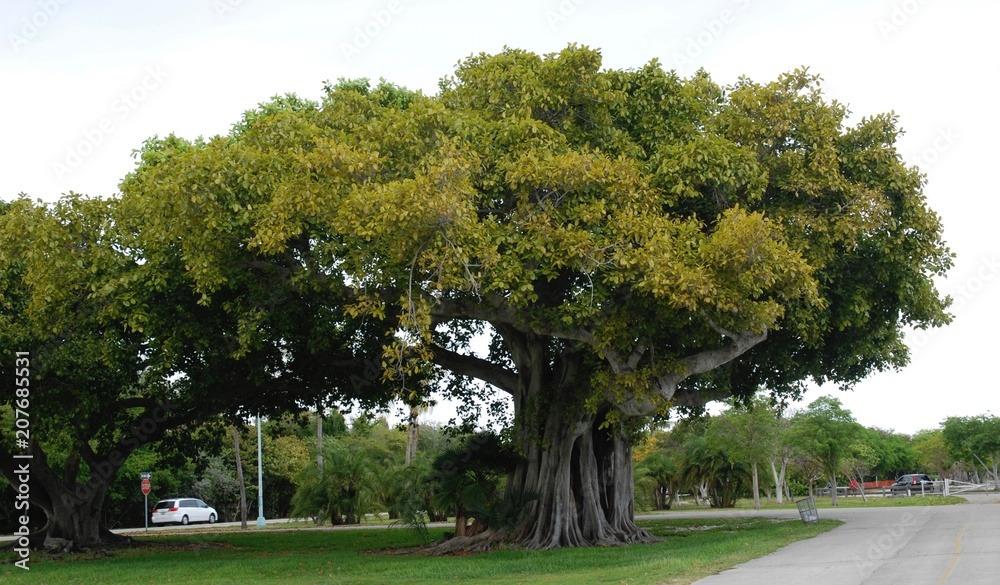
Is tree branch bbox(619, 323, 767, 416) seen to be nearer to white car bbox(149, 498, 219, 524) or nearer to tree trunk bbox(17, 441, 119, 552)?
tree trunk bbox(17, 441, 119, 552)

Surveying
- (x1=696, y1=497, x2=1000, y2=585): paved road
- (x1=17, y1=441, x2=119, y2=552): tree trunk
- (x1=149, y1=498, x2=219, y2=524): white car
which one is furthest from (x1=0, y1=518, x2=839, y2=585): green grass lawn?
(x1=149, y1=498, x2=219, y2=524): white car

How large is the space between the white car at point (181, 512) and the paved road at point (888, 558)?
108 ft

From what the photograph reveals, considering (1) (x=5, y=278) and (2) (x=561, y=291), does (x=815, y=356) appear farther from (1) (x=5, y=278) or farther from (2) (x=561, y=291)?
(1) (x=5, y=278)

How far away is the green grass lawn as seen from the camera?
47.1ft

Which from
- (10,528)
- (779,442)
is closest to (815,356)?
(779,442)

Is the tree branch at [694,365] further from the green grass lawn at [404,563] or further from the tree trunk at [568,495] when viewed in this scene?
the green grass lawn at [404,563]

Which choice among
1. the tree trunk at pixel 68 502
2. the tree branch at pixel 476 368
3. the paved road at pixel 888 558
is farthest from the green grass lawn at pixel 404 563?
the tree branch at pixel 476 368

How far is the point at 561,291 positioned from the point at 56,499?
15.3 metres

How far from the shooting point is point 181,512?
146 feet

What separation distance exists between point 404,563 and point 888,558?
8.34 metres

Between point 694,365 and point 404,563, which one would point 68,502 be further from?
point 694,365

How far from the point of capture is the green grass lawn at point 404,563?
14.4m

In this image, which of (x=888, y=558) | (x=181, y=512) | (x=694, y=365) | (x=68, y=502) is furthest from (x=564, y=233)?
(x=181, y=512)

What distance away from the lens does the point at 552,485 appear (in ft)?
66.1
